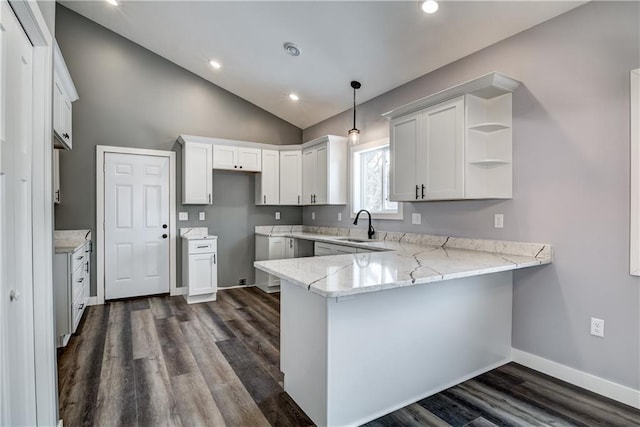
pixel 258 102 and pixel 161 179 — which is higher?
pixel 258 102

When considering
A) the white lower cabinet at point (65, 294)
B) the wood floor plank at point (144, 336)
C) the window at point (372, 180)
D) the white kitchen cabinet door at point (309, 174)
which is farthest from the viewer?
the white kitchen cabinet door at point (309, 174)

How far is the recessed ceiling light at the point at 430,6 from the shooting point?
2641mm

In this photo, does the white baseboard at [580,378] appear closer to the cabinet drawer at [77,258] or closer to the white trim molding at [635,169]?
the white trim molding at [635,169]

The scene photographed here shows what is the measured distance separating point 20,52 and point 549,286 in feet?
11.5

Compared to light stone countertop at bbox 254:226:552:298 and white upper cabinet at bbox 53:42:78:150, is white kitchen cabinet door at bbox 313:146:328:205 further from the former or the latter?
white upper cabinet at bbox 53:42:78:150

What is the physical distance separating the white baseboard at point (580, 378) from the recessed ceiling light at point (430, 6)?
2.88 m

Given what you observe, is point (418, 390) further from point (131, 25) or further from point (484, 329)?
point (131, 25)

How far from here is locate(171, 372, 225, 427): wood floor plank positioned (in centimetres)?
199

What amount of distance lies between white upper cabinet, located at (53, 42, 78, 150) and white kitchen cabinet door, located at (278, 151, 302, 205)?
2.77 m

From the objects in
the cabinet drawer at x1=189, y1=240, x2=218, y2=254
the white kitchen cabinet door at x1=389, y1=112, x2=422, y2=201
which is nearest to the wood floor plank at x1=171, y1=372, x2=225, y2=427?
the cabinet drawer at x1=189, y1=240, x2=218, y2=254

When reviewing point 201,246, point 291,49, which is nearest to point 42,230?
point 201,246

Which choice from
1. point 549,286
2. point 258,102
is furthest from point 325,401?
point 258,102

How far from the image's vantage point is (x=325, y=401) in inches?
72.3

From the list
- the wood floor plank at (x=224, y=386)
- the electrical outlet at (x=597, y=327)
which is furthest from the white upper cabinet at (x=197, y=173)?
the electrical outlet at (x=597, y=327)
